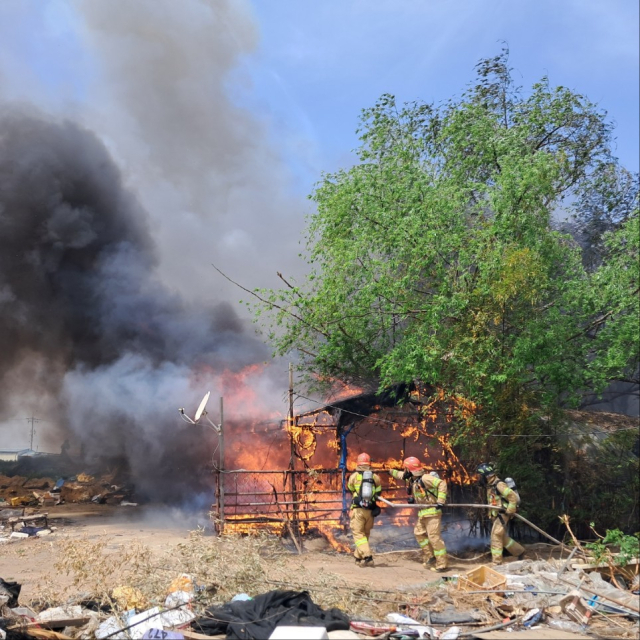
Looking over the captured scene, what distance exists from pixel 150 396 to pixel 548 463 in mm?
11591

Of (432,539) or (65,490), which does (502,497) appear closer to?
(432,539)

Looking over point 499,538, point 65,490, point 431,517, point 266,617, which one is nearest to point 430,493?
point 431,517

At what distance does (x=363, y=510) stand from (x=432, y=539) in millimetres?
1191

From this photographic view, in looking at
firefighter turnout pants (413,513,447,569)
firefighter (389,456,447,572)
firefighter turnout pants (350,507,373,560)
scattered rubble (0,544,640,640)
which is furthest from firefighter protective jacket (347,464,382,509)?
scattered rubble (0,544,640,640)

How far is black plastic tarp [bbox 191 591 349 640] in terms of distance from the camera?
5992mm

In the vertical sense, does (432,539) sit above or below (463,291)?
below

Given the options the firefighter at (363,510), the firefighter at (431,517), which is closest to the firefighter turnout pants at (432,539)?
the firefighter at (431,517)

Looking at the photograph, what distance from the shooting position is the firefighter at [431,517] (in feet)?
33.1

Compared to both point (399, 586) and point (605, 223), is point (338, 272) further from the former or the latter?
point (605, 223)

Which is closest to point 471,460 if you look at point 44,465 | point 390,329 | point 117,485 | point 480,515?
point 480,515

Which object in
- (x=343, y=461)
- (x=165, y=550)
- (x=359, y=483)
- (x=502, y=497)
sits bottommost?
(x=165, y=550)

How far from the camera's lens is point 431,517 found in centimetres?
1027

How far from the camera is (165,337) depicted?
71.2ft

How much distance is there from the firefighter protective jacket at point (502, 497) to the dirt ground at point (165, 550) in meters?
0.96
